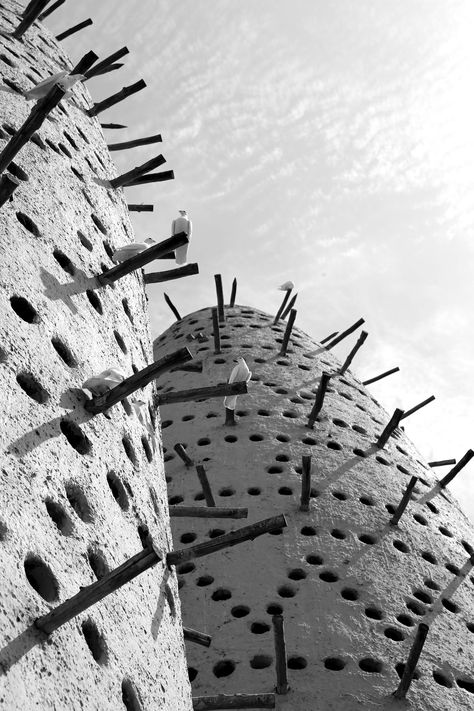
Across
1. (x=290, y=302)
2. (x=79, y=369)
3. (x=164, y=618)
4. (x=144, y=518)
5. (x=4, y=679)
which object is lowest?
(x=4, y=679)

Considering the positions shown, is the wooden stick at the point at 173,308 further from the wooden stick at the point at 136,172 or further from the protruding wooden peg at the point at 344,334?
the wooden stick at the point at 136,172

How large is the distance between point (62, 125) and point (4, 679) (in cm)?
674

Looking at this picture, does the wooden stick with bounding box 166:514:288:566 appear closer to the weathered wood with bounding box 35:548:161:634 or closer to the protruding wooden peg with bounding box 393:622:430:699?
the weathered wood with bounding box 35:548:161:634

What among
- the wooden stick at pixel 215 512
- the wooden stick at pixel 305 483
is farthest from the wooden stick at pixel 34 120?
the wooden stick at pixel 305 483

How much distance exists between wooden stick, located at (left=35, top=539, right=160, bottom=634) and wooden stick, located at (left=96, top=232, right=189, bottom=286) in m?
2.63

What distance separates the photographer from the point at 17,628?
12.1 feet

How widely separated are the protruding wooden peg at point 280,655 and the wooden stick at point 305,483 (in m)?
2.76

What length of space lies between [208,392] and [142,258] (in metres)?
1.24

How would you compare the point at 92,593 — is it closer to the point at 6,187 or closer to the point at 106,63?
the point at 6,187

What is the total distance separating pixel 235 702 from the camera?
710 cm

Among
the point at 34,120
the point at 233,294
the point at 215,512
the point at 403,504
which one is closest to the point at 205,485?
the point at 403,504

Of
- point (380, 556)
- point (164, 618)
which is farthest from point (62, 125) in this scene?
point (380, 556)

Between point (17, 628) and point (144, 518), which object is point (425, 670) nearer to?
point (144, 518)

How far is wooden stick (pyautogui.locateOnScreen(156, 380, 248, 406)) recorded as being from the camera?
638 cm
